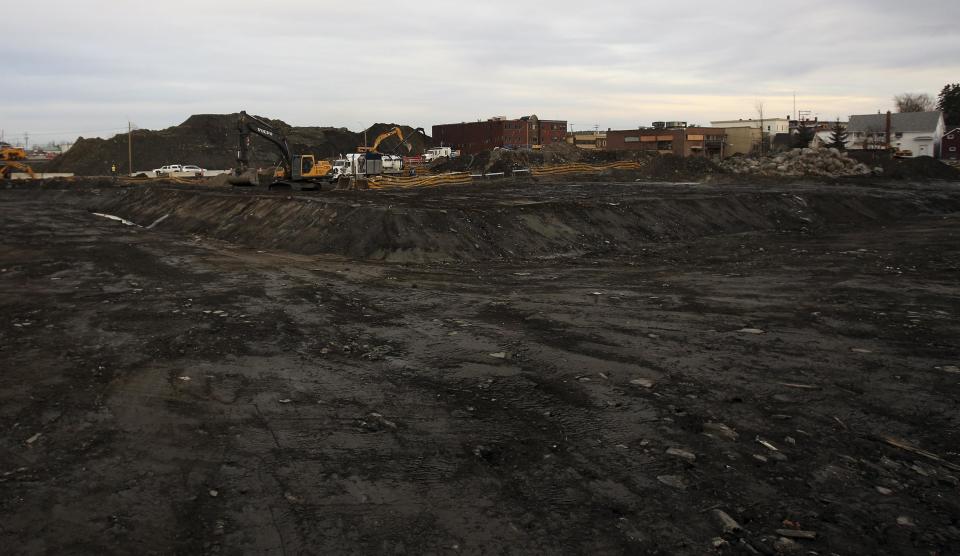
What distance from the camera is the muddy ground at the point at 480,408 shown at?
475 cm

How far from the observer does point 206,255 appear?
1862 centimetres

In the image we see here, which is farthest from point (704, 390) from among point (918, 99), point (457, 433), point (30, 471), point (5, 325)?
point (918, 99)

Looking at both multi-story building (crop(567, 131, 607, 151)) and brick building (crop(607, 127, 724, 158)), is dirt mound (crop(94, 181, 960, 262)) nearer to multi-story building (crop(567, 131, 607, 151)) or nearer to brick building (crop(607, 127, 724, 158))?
brick building (crop(607, 127, 724, 158))

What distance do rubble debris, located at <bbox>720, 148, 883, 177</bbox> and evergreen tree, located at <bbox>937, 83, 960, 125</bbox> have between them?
6100 cm

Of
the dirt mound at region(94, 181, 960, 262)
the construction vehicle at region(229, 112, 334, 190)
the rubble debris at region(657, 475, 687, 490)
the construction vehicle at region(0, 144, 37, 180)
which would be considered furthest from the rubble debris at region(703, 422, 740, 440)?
the construction vehicle at region(0, 144, 37, 180)

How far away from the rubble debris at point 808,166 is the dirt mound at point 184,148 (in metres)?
34.1

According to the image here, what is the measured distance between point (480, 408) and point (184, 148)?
272 ft

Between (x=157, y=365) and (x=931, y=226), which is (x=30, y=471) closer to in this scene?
(x=157, y=365)

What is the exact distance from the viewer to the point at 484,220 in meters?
20.2

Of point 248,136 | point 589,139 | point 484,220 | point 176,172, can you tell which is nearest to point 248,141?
point 248,136

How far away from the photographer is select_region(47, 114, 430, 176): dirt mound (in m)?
74.2

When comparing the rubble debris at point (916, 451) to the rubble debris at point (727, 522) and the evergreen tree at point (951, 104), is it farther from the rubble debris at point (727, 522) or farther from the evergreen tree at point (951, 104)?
the evergreen tree at point (951, 104)

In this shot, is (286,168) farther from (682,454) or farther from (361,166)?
(682,454)

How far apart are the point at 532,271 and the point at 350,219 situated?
6957 mm
